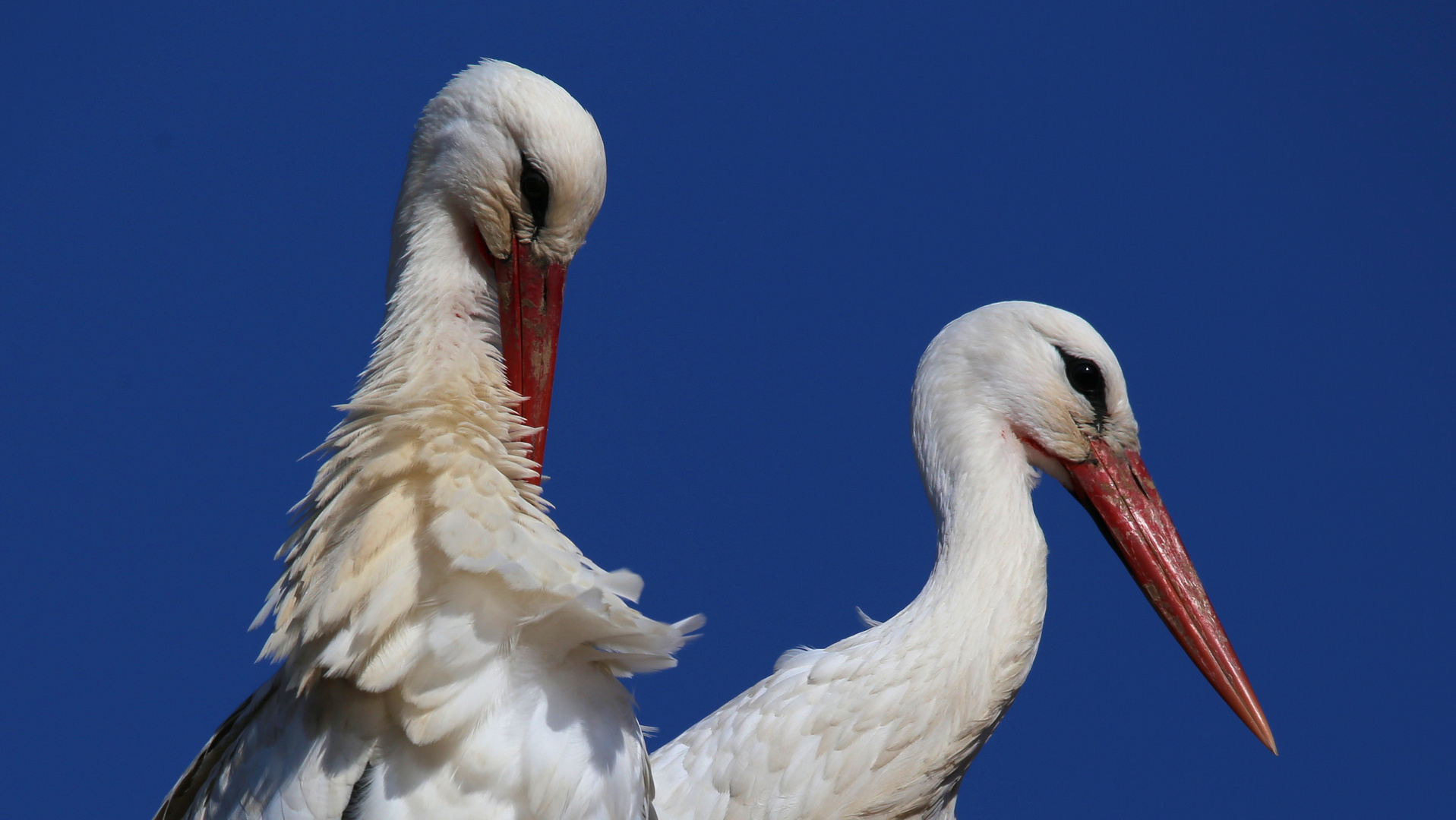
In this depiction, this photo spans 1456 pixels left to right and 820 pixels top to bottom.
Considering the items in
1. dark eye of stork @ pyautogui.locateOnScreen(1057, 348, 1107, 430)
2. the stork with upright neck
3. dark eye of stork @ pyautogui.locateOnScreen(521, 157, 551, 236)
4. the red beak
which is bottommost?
the stork with upright neck

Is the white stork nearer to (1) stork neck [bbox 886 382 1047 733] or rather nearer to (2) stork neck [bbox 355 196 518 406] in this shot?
(2) stork neck [bbox 355 196 518 406]

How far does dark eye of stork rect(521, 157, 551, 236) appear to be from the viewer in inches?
67.0

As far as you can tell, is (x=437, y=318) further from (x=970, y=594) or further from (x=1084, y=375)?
(x=1084, y=375)

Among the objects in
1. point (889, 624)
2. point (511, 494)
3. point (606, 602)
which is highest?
point (511, 494)

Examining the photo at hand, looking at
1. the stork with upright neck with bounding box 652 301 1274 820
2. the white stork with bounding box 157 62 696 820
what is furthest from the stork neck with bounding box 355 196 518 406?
the stork with upright neck with bounding box 652 301 1274 820

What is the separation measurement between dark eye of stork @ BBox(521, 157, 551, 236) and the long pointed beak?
1.04 metres

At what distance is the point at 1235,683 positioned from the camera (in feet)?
7.32

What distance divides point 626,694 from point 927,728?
0.63 meters

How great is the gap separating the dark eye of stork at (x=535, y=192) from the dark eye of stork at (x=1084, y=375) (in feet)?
3.14

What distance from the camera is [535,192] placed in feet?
5.62

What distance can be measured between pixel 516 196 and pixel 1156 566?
4.18 feet

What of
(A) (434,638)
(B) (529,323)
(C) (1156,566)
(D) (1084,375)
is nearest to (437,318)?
(B) (529,323)

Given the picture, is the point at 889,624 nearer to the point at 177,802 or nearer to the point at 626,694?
the point at 626,694

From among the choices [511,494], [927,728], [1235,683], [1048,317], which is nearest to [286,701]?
[511,494]
